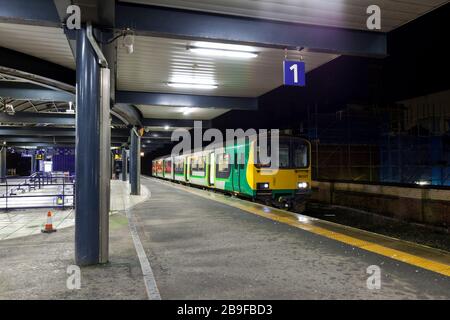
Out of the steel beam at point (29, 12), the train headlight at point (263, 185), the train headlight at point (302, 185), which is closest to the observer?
the steel beam at point (29, 12)

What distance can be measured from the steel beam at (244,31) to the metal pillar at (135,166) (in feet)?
38.7

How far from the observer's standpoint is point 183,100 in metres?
13.4

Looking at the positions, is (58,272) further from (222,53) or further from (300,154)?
(300,154)

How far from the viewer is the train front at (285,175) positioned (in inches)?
472

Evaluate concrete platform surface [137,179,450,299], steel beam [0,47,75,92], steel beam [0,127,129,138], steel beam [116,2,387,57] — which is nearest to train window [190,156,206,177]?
steel beam [0,127,129,138]

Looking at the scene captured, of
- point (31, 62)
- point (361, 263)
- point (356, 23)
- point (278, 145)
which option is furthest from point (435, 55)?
point (31, 62)

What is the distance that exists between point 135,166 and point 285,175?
28.4ft

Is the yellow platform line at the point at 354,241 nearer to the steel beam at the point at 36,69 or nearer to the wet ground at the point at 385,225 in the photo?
the wet ground at the point at 385,225

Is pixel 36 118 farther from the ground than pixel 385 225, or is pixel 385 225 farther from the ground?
pixel 36 118

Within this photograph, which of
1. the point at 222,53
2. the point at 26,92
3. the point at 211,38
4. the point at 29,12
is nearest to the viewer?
the point at 29,12

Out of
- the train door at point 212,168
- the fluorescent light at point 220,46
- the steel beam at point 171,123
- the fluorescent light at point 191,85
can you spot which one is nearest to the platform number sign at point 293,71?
the fluorescent light at point 220,46

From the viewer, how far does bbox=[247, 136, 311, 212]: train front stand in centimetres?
1198

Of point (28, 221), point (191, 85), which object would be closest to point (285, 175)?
point (191, 85)
